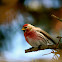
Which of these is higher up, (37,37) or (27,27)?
(27,27)

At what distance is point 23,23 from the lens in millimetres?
1314

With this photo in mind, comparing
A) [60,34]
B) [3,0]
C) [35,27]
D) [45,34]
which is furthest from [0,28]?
[60,34]

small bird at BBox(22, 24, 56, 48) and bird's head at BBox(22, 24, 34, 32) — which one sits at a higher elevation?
bird's head at BBox(22, 24, 34, 32)

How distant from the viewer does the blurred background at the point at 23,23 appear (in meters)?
1.23

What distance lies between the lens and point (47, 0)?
1328 mm

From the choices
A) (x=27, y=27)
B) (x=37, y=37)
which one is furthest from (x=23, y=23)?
(x=37, y=37)

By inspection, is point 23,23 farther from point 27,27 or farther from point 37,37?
point 37,37

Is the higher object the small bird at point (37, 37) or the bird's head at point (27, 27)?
the bird's head at point (27, 27)

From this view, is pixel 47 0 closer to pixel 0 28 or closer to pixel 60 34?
pixel 60 34

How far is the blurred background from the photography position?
4.03 ft

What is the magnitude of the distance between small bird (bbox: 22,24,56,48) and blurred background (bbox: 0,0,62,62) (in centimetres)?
5

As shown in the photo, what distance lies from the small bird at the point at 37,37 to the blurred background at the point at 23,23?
0.05 metres

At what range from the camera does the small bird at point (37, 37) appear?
1.15 m

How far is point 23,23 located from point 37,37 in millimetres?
259
